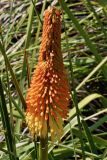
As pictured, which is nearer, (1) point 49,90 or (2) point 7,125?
(1) point 49,90

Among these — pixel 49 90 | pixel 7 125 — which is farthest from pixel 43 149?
pixel 7 125

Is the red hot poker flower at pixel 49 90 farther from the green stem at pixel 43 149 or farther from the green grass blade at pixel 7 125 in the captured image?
the green grass blade at pixel 7 125

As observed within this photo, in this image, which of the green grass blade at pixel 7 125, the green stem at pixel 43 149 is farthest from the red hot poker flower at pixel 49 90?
the green grass blade at pixel 7 125

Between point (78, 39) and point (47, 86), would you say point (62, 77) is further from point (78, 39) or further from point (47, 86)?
point (78, 39)

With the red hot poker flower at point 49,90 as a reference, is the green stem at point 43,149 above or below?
below

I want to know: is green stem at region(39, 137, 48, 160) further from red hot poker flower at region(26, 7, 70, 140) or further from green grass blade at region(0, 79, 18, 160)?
green grass blade at region(0, 79, 18, 160)

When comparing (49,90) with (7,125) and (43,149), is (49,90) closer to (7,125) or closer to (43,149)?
(43,149)

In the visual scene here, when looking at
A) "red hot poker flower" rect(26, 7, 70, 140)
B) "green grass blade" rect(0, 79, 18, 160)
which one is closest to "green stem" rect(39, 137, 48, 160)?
"red hot poker flower" rect(26, 7, 70, 140)

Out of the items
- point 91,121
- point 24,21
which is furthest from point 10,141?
point 24,21
